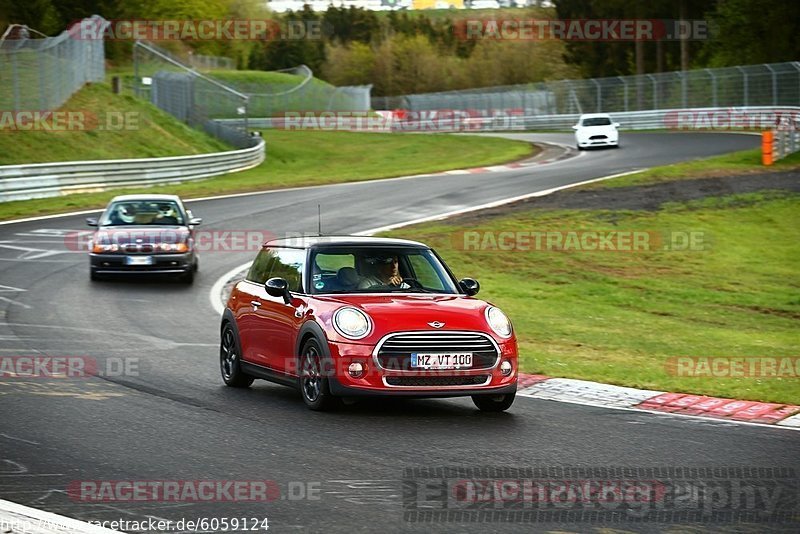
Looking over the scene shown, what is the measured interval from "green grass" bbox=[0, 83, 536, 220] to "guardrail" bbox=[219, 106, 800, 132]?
34.4 feet

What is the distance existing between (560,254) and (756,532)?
17475 millimetres

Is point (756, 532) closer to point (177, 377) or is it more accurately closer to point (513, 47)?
point (177, 377)

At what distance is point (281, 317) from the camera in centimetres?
1077

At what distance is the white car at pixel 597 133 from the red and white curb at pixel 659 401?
121ft

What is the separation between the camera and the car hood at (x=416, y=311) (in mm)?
9703

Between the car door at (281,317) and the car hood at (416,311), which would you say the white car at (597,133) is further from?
the car hood at (416,311)

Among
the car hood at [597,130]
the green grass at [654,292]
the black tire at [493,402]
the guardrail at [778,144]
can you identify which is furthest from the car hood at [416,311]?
the car hood at [597,130]

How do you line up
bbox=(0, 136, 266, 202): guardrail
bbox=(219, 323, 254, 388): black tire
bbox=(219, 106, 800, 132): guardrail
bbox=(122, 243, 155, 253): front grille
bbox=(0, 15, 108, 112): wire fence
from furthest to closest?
bbox=(219, 106, 800, 132): guardrail < bbox=(0, 15, 108, 112): wire fence < bbox=(0, 136, 266, 202): guardrail < bbox=(122, 243, 155, 253): front grille < bbox=(219, 323, 254, 388): black tire

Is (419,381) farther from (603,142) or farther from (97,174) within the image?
(603,142)

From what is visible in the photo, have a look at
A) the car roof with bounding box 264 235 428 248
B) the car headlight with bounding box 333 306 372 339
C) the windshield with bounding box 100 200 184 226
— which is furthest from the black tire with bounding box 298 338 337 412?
the windshield with bounding box 100 200 184 226

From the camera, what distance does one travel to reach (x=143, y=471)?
24.9ft

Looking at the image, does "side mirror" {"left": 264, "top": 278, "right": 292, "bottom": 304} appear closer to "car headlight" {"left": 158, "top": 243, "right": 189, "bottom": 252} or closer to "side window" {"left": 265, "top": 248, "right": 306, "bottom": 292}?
"side window" {"left": 265, "top": 248, "right": 306, "bottom": 292}

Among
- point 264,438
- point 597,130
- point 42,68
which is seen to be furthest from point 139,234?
point 597,130

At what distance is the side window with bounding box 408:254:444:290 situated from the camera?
36.2 feet
